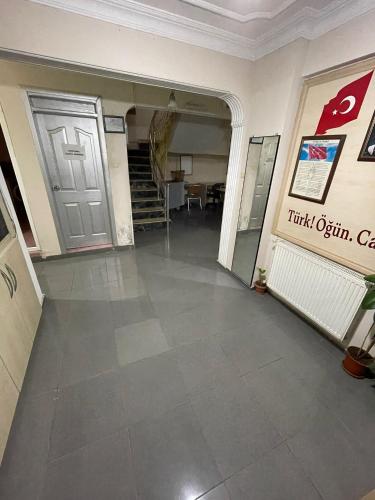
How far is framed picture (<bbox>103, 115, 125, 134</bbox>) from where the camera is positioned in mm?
3094

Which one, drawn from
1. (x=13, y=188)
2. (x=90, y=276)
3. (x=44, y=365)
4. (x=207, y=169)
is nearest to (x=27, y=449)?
(x=44, y=365)

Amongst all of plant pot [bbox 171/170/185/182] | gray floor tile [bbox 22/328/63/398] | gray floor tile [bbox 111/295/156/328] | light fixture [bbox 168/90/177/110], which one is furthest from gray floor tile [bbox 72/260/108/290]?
plant pot [bbox 171/170/185/182]

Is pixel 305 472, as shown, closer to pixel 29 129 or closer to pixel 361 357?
pixel 361 357

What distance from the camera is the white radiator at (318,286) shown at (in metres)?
1.75

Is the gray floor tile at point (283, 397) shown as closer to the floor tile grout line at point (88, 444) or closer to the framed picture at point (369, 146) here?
the floor tile grout line at point (88, 444)

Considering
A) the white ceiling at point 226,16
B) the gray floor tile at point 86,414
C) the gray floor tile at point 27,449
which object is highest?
the white ceiling at point 226,16

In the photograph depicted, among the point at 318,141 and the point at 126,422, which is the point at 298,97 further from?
the point at 126,422

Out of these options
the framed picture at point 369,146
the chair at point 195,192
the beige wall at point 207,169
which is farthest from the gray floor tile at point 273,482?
A: the beige wall at point 207,169

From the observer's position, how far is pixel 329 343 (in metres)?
2.03

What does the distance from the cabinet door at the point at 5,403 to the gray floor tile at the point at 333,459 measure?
1764mm

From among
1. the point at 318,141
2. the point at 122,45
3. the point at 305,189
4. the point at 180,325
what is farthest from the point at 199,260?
the point at 122,45

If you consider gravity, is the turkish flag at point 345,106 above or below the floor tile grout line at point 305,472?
above

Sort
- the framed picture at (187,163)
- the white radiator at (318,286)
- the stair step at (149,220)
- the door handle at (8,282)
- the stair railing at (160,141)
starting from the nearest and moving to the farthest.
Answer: the door handle at (8,282) < the white radiator at (318,286) < the stair step at (149,220) < the stair railing at (160,141) < the framed picture at (187,163)

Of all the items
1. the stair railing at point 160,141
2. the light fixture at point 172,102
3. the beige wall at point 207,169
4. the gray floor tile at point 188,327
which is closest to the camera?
the gray floor tile at point 188,327
